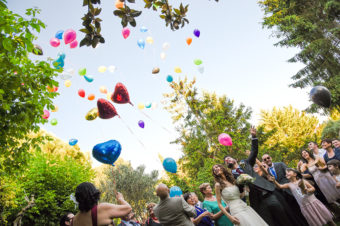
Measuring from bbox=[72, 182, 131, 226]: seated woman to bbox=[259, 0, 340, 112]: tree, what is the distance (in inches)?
548

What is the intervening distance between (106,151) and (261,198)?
10.5 feet

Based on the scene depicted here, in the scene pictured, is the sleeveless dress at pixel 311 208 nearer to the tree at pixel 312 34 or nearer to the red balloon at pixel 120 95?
the red balloon at pixel 120 95

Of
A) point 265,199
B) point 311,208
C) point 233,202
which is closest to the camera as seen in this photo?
point 233,202

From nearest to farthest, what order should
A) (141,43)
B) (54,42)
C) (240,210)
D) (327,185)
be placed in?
(240,210), (327,185), (54,42), (141,43)

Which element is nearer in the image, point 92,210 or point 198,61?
point 92,210

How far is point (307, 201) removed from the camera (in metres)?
4.17

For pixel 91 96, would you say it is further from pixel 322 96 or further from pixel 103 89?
pixel 322 96

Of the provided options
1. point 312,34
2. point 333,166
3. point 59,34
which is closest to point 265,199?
point 333,166

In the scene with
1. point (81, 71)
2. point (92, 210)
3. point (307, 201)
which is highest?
point (81, 71)

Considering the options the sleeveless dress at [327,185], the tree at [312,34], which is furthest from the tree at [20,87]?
the tree at [312,34]

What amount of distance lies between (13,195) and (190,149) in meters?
10.5

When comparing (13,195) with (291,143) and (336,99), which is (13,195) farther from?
(291,143)

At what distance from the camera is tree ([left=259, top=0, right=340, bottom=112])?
12.2 metres

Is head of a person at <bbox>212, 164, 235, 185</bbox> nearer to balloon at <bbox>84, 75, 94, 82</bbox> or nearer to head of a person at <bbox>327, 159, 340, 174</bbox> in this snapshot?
head of a person at <bbox>327, 159, 340, 174</bbox>
